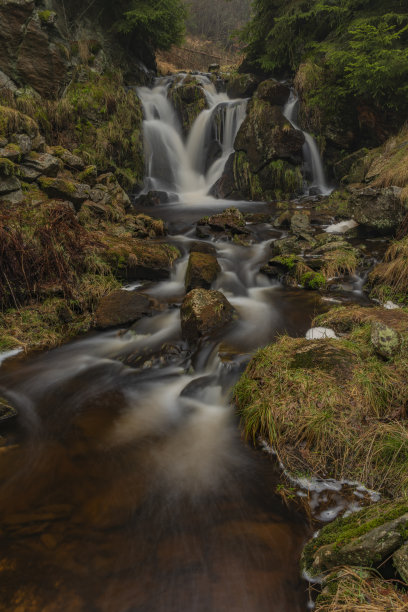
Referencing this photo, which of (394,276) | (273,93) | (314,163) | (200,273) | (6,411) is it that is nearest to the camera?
(6,411)

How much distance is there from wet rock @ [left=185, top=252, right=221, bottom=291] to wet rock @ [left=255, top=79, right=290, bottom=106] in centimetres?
1000

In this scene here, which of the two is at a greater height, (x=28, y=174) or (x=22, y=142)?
(x=22, y=142)

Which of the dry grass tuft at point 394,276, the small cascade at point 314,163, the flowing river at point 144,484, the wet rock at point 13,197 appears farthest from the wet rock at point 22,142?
the small cascade at point 314,163

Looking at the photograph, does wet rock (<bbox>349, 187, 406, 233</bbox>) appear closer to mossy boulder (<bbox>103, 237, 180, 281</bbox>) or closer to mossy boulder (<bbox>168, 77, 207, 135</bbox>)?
mossy boulder (<bbox>103, 237, 180, 281</bbox>)

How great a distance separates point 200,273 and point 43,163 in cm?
500

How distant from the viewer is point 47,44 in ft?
36.3

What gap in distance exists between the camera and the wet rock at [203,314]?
15.3 ft

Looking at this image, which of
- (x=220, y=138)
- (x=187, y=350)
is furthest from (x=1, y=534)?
(x=220, y=138)

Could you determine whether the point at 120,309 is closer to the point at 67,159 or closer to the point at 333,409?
the point at 333,409

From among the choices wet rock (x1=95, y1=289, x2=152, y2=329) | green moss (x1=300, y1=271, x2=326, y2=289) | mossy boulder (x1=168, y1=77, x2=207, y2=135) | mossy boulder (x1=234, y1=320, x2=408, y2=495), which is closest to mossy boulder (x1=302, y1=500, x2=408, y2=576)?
mossy boulder (x1=234, y1=320, x2=408, y2=495)

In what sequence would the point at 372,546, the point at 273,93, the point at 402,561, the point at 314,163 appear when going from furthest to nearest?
the point at 273,93
the point at 314,163
the point at 372,546
the point at 402,561

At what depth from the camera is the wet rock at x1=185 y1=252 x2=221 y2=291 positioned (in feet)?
20.1

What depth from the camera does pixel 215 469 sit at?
281 centimetres

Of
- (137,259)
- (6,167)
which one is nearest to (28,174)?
(6,167)
